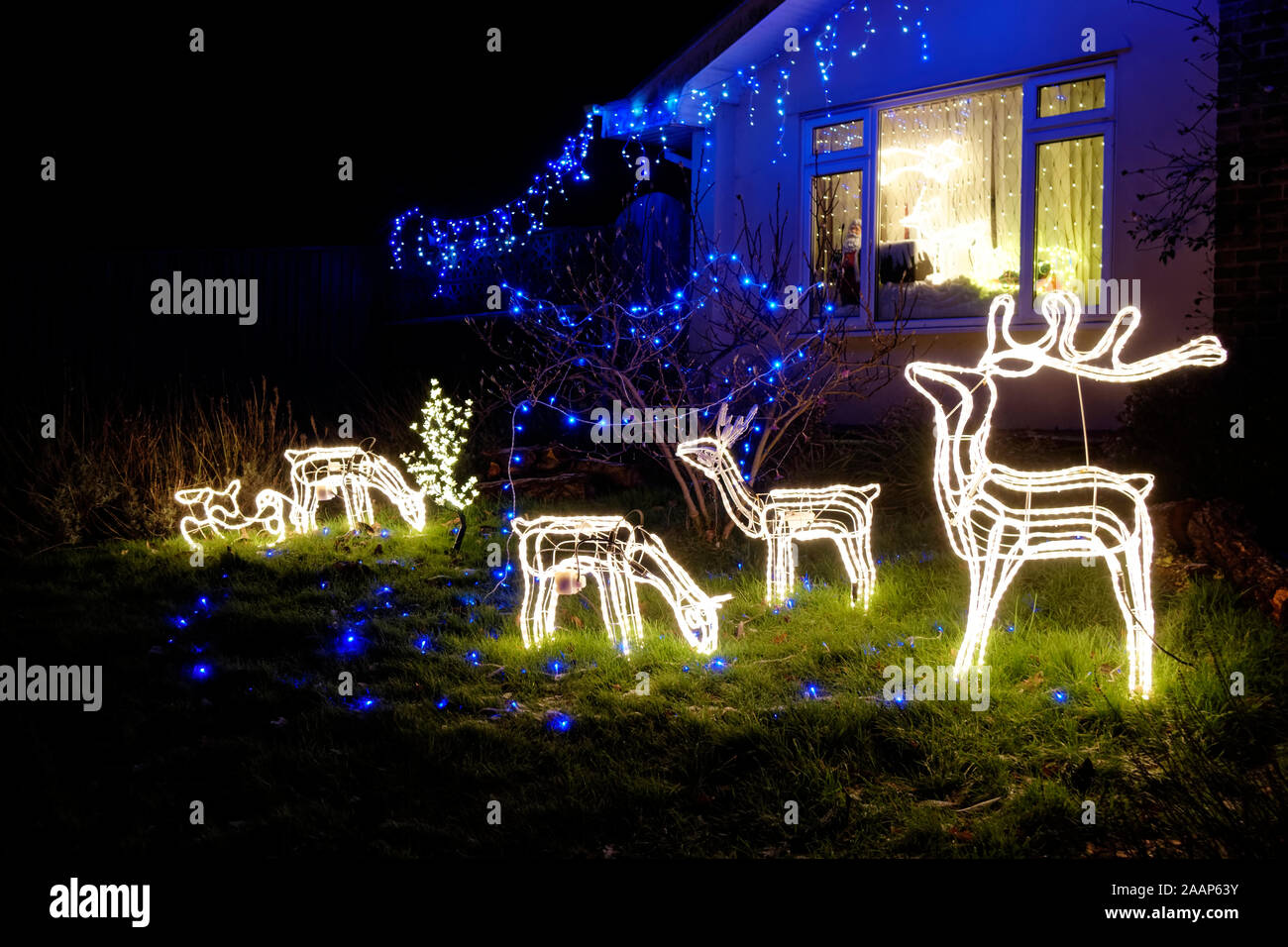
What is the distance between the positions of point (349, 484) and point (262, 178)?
1212cm

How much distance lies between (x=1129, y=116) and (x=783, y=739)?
662 cm

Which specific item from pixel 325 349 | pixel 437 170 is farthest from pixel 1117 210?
pixel 437 170

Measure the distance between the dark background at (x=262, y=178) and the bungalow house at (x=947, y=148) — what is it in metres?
4.02

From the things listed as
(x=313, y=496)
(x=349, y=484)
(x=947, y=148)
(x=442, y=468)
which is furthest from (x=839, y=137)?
(x=313, y=496)

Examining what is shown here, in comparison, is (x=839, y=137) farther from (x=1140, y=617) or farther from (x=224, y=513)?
(x=1140, y=617)

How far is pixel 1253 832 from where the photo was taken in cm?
292

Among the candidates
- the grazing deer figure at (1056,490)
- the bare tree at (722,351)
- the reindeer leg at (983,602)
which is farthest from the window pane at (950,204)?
the reindeer leg at (983,602)

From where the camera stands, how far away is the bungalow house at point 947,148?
8.11 m

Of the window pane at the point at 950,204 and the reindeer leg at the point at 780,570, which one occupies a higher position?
the window pane at the point at 950,204

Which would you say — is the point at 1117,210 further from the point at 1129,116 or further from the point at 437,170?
the point at 437,170

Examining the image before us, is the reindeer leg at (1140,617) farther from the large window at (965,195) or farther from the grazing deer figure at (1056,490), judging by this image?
the large window at (965,195)

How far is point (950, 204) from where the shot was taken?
377 inches

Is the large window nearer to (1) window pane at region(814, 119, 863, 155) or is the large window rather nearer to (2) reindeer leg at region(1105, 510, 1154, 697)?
(1) window pane at region(814, 119, 863, 155)
